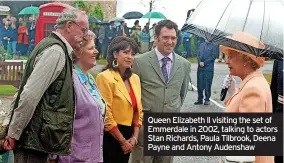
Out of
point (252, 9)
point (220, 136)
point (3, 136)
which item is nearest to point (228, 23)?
point (252, 9)

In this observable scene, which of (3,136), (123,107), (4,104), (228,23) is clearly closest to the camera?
(3,136)

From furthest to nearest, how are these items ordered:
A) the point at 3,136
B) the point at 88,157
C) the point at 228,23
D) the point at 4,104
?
the point at 4,104, the point at 228,23, the point at 88,157, the point at 3,136

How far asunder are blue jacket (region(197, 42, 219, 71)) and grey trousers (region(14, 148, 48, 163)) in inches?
92.8

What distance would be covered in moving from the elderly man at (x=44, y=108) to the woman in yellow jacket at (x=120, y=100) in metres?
0.64

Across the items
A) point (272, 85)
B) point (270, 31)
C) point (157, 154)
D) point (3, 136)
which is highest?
point (270, 31)

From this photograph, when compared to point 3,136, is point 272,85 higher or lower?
higher

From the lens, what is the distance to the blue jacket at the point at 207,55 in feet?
14.5

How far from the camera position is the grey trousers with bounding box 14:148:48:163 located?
2.11 meters

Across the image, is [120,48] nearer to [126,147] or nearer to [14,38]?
[126,147]

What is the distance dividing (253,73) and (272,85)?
690 mm

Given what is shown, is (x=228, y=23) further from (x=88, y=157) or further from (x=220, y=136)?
(x=88, y=157)

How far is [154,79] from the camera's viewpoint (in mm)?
2955

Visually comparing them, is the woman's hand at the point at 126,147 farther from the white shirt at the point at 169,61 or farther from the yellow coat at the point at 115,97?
the white shirt at the point at 169,61

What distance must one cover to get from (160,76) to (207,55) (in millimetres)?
1864
